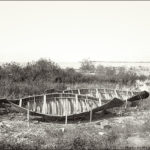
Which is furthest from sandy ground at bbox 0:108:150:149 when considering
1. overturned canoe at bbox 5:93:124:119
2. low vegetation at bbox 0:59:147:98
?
low vegetation at bbox 0:59:147:98

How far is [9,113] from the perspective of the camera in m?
10.2

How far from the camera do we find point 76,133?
7223 millimetres

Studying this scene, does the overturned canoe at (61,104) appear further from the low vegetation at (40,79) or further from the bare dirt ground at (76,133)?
the low vegetation at (40,79)

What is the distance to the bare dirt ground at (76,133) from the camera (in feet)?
19.6

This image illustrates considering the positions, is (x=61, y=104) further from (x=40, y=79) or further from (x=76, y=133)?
(x=40, y=79)

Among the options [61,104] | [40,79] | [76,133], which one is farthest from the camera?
[40,79]

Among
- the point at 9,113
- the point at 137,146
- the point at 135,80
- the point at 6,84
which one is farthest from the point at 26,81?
the point at 137,146

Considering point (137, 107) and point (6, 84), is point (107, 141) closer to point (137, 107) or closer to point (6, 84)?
point (137, 107)

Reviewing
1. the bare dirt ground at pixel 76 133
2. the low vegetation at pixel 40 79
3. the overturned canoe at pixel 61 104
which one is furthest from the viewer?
the low vegetation at pixel 40 79

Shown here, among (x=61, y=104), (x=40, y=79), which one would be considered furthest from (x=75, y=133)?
(x=40, y=79)

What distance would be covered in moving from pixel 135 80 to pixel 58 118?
1344cm

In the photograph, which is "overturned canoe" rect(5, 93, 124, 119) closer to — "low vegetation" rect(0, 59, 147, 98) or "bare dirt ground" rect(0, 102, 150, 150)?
"bare dirt ground" rect(0, 102, 150, 150)

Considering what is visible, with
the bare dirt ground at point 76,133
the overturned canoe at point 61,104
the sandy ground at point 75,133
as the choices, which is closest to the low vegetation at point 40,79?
the overturned canoe at point 61,104

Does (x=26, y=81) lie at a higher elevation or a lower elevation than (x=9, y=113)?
higher
